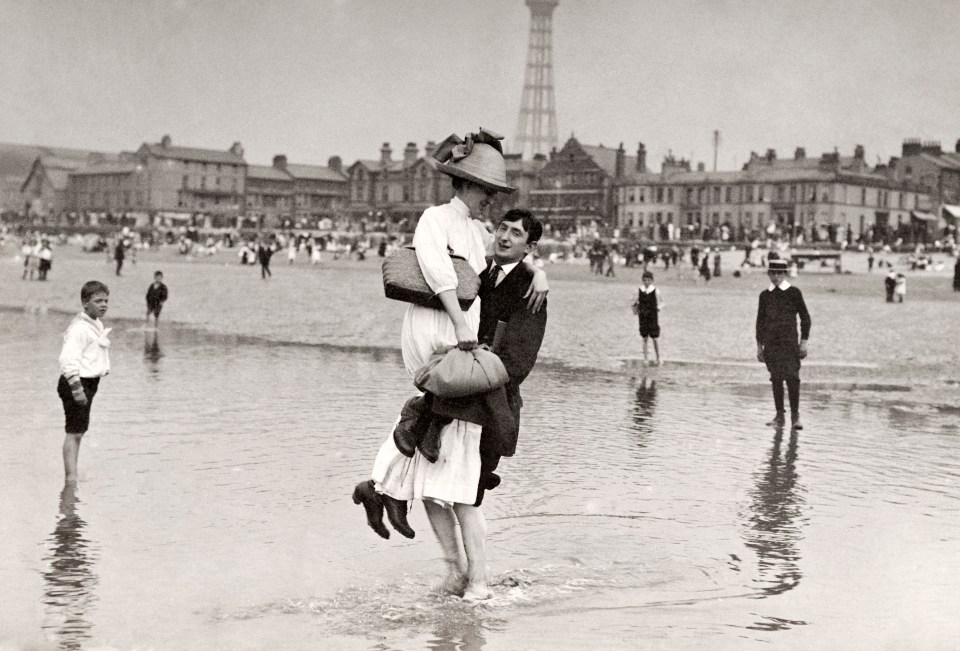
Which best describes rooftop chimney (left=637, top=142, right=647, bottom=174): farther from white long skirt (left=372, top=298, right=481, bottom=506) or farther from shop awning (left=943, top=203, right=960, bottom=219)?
white long skirt (left=372, top=298, right=481, bottom=506)

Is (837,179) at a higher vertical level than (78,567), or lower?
higher

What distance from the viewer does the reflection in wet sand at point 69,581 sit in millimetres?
4266

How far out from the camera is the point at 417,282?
4.43 meters

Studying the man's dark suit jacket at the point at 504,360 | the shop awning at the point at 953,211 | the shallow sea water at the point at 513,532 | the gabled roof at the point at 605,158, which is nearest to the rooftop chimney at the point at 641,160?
the gabled roof at the point at 605,158

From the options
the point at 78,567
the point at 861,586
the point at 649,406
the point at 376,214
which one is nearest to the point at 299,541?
the point at 78,567

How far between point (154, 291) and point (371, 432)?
12.0 meters

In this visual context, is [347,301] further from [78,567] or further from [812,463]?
Answer: [78,567]

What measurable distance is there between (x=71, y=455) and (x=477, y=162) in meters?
3.50

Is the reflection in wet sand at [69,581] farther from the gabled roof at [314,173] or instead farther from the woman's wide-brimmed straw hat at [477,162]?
the gabled roof at [314,173]

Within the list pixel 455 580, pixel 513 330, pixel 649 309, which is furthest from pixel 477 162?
pixel 649 309

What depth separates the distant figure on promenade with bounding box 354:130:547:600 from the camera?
4430mm

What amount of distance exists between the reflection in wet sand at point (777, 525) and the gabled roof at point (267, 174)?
10321 cm

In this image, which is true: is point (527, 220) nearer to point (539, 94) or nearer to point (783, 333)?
point (783, 333)

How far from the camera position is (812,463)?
812 cm
